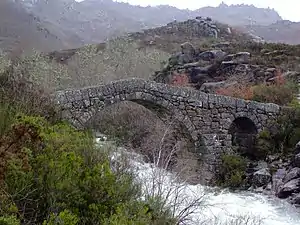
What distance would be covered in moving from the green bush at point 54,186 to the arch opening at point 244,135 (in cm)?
1159

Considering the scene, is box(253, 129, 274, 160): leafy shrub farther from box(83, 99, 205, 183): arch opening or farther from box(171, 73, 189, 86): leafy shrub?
box(171, 73, 189, 86): leafy shrub

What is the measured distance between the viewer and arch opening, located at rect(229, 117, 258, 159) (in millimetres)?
16734

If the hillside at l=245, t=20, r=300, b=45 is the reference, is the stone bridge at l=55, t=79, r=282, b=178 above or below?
above

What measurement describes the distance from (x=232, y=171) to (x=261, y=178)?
122 centimetres

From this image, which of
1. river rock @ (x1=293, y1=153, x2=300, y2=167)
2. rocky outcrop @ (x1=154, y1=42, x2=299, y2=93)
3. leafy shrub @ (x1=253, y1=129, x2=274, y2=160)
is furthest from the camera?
rocky outcrop @ (x1=154, y1=42, x2=299, y2=93)

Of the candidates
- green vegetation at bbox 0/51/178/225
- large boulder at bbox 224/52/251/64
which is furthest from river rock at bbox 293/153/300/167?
large boulder at bbox 224/52/251/64

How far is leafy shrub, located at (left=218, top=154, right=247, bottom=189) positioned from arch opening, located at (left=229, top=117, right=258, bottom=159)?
74 cm

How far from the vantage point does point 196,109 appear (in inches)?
627

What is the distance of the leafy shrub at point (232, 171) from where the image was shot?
14.5 meters

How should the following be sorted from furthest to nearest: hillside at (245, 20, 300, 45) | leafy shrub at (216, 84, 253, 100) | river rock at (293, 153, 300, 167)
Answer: hillside at (245, 20, 300, 45)
leafy shrub at (216, 84, 253, 100)
river rock at (293, 153, 300, 167)

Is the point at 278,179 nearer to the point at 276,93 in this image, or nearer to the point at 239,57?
the point at 276,93

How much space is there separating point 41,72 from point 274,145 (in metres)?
9.74

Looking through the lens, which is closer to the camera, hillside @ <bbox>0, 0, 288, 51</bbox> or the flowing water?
the flowing water

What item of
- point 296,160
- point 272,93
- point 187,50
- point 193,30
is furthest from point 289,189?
point 193,30
